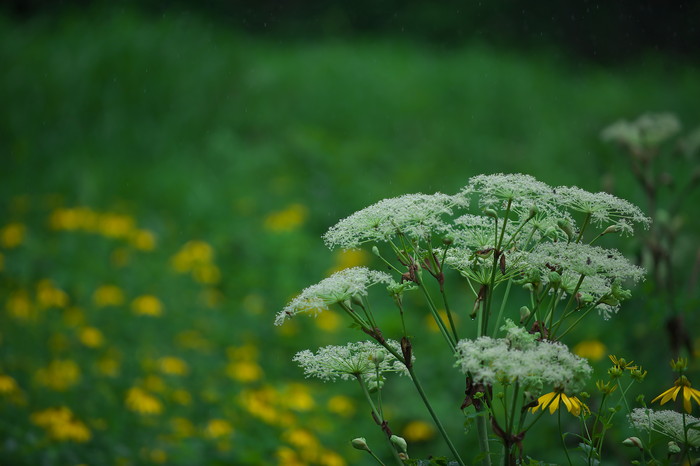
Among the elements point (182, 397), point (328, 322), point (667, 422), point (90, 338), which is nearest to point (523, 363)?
point (667, 422)

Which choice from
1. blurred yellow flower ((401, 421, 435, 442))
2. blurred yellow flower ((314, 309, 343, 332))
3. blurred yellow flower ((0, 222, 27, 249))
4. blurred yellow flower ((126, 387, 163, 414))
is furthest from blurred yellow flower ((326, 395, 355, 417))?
blurred yellow flower ((0, 222, 27, 249))

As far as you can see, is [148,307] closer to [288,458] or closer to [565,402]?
[288,458]

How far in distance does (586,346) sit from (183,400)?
1.75m

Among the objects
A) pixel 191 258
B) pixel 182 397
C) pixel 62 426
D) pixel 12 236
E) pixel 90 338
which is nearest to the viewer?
pixel 62 426

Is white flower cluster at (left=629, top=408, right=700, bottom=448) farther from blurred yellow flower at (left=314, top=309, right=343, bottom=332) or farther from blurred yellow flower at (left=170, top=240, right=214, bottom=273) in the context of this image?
blurred yellow flower at (left=170, top=240, right=214, bottom=273)

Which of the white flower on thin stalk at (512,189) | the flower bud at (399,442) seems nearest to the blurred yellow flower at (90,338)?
the flower bud at (399,442)

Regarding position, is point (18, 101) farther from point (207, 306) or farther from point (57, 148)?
point (207, 306)

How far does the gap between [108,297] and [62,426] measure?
1404 millimetres

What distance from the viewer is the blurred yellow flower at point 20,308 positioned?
3629mm

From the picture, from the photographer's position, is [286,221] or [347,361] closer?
[347,361]

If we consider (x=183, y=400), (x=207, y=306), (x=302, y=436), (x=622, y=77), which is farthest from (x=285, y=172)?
(x=622, y=77)

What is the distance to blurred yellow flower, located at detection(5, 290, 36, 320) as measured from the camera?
3.63m

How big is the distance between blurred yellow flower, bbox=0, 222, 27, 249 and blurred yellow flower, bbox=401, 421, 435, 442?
2.79 metres

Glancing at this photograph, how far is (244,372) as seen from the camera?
321cm
